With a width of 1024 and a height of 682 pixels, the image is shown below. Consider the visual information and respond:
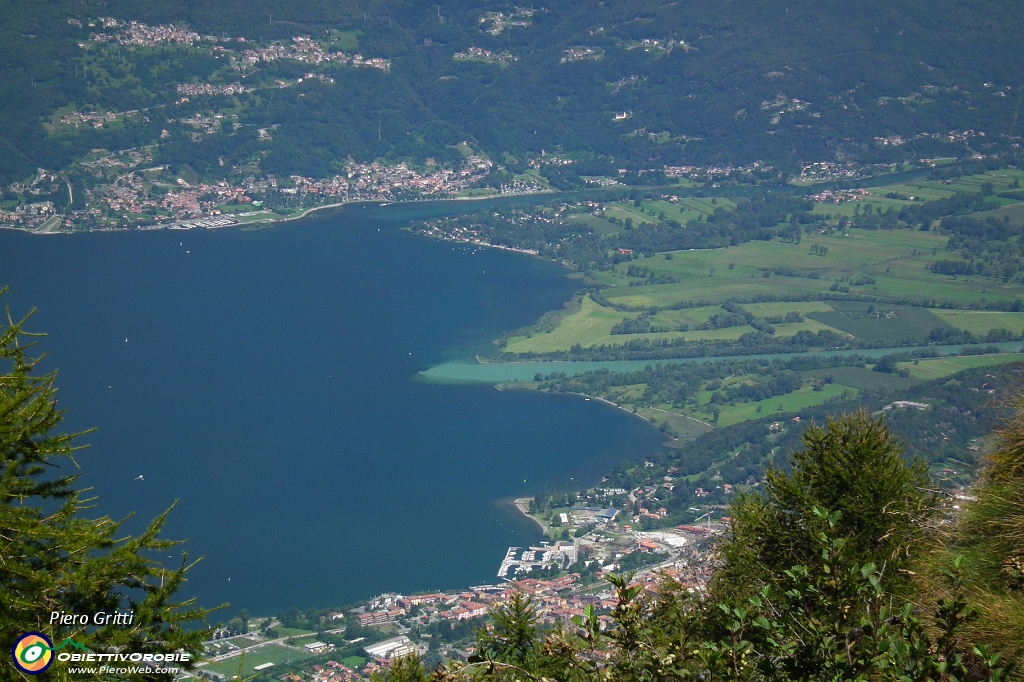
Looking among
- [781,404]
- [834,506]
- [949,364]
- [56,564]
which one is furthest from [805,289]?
[56,564]

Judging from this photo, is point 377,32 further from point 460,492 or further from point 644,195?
point 460,492

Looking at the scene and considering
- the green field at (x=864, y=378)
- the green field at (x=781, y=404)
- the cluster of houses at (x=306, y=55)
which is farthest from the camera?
the cluster of houses at (x=306, y=55)

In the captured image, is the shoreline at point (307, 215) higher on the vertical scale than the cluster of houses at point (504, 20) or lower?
lower

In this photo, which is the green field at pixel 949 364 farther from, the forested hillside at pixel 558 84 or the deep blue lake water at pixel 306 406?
the forested hillside at pixel 558 84

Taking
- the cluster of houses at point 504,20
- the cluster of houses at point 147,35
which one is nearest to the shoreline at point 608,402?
the cluster of houses at point 147,35

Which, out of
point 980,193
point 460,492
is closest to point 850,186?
point 980,193

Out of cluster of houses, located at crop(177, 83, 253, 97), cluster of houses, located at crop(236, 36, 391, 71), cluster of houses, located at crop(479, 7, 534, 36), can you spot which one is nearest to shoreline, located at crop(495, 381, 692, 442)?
cluster of houses, located at crop(177, 83, 253, 97)

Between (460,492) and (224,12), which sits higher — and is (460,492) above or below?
below
